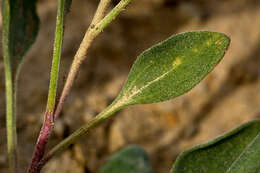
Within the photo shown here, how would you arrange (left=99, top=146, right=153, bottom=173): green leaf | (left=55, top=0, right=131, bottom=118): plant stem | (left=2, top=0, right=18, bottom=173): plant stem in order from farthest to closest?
1. (left=99, top=146, right=153, bottom=173): green leaf
2. (left=2, top=0, right=18, bottom=173): plant stem
3. (left=55, top=0, right=131, bottom=118): plant stem

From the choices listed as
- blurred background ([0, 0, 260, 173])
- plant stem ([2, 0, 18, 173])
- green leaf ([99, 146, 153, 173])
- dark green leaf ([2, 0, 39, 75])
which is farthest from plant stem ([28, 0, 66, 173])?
blurred background ([0, 0, 260, 173])

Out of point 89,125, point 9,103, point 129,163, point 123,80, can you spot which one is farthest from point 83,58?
point 123,80

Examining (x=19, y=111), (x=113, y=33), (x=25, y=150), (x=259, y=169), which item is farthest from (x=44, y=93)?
(x=259, y=169)

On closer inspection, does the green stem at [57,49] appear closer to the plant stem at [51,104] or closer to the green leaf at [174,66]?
the plant stem at [51,104]

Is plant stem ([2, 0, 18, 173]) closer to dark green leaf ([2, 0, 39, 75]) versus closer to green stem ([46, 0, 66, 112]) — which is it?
dark green leaf ([2, 0, 39, 75])

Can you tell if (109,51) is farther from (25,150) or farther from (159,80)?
(159,80)

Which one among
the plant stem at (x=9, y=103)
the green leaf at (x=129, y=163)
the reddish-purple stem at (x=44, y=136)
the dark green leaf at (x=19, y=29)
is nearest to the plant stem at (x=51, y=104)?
the reddish-purple stem at (x=44, y=136)
